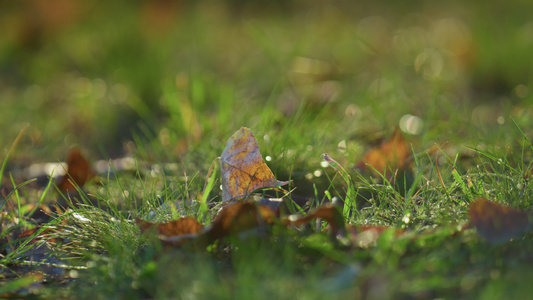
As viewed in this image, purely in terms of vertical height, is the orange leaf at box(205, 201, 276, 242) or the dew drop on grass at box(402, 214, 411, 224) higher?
the orange leaf at box(205, 201, 276, 242)

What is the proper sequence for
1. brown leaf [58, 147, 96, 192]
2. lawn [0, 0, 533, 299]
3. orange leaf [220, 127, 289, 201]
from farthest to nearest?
1. brown leaf [58, 147, 96, 192]
2. orange leaf [220, 127, 289, 201]
3. lawn [0, 0, 533, 299]

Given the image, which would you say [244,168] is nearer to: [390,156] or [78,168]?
[390,156]

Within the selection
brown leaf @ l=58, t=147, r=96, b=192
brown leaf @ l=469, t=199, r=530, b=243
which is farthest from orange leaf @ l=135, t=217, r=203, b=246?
brown leaf @ l=58, t=147, r=96, b=192

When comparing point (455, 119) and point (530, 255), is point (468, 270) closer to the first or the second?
point (530, 255)

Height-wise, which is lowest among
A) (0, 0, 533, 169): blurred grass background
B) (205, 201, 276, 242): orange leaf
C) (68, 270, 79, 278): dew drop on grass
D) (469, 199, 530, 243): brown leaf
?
(0, 0, 533, 169): blurred grass background

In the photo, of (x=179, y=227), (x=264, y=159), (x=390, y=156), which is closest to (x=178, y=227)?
(x=179, y=227)

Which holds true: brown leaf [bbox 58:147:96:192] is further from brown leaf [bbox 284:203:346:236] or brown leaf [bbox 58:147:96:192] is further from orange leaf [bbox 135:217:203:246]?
brown leaf [bbox 284:203:346:236]

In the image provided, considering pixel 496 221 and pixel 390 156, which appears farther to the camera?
pixel 390 156
